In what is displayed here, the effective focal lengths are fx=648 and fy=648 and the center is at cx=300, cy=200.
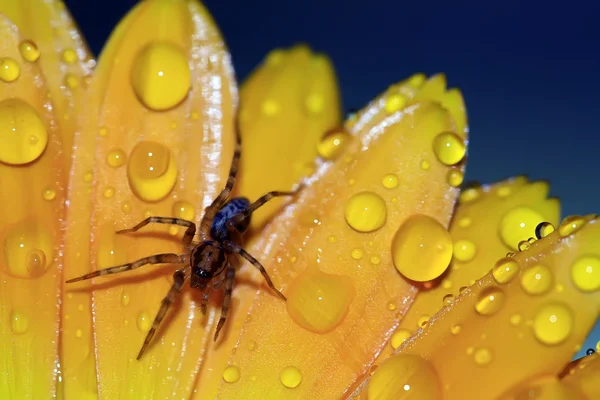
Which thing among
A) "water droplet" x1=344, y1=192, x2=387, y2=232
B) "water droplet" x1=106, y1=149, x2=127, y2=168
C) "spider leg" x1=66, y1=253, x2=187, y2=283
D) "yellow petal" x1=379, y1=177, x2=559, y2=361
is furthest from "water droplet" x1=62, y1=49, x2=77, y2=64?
"yellow petal" x1=379, y1=177, x2=559, y2=361

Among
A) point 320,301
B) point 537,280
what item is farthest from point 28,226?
point 537,280

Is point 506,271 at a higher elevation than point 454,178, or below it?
below

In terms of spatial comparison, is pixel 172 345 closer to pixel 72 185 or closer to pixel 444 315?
pixel 72 185

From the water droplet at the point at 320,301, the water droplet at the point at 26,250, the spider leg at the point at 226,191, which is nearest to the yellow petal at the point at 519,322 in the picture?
the water droplet at the point at 320,301

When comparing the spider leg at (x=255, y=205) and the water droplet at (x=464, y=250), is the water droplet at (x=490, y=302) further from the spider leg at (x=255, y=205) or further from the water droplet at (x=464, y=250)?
the spider leg at (x=255, y=205)

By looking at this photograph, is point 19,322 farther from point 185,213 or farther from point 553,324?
point 553,324

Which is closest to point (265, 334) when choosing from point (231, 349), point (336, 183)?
point (231, 349)

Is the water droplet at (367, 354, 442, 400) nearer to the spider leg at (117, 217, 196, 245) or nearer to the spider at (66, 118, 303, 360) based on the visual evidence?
the spider at (66, 118, 303, 360)
